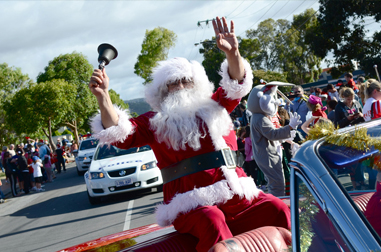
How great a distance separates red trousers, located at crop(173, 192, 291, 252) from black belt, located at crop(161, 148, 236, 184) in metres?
0.29

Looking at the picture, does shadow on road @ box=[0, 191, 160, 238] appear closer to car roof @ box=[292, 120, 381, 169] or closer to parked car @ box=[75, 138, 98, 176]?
parked car @ box=[75, 138, 98, 176]

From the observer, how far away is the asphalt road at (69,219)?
6.62 m

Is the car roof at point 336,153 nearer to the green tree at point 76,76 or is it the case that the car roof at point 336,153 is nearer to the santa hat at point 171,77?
the santa hat at point 171,77

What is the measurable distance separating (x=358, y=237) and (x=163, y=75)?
222cm

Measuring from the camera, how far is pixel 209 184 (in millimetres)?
2748

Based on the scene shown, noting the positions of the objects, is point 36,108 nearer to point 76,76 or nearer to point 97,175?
point 76,76

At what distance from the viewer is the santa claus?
101 inches

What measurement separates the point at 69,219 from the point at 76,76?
42.0 metres

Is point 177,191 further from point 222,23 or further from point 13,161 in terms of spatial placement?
point 13,161

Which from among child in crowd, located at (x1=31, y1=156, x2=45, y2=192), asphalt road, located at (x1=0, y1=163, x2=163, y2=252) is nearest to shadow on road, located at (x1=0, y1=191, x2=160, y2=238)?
asphalt road, located at (x1=0, y1=163, x2=163, y2=252)

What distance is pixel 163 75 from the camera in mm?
3211

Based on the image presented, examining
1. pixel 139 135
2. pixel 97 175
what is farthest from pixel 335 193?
pixel 97 175

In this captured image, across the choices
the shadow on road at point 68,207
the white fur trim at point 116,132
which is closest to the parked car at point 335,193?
the white fur trim at point 116,132

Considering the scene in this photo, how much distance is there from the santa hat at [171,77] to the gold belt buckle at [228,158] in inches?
23.3
